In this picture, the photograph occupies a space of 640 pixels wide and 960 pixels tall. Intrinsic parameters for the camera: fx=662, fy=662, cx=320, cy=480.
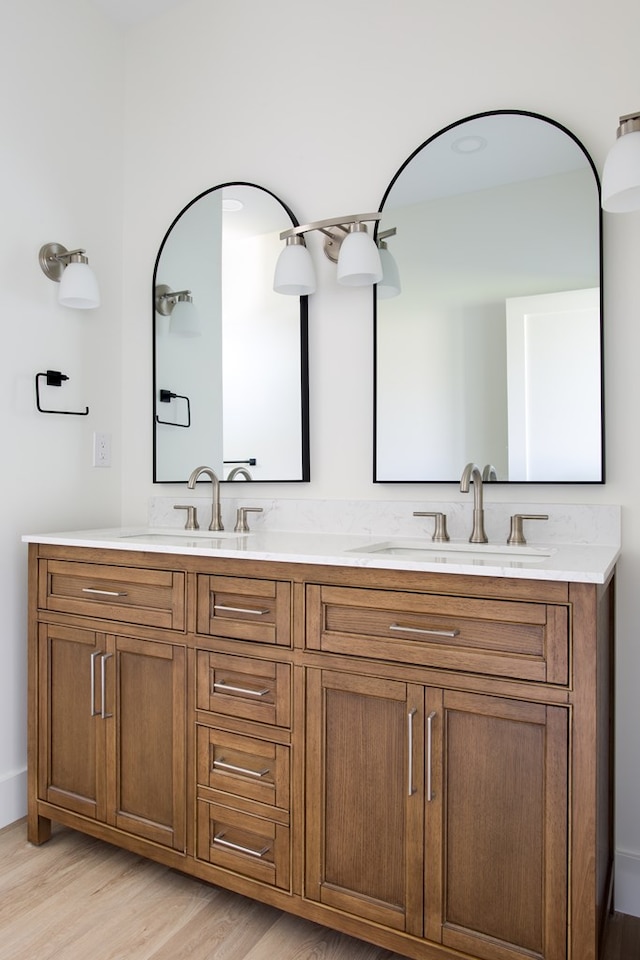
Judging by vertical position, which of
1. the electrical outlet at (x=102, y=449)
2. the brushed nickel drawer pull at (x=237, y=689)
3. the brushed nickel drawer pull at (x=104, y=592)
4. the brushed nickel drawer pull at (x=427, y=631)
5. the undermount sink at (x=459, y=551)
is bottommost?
the brushed nickel drawer pull at (x=237, y=689)

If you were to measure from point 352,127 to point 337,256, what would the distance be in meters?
0.41

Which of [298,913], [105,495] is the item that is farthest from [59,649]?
[298,913]

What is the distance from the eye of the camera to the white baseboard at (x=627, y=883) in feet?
5.38

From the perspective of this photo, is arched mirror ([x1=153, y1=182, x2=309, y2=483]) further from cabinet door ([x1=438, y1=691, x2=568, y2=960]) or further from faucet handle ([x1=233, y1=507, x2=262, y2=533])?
cabinet door ([x1=438, y1=691, x2=568, y2=960])

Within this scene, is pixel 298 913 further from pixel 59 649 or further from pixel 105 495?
pixel 105 495

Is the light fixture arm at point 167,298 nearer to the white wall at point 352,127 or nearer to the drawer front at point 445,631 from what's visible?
the white wall at point 352,127

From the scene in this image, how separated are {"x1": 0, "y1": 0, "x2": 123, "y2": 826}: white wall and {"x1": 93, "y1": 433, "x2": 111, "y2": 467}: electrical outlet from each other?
1.2 inches

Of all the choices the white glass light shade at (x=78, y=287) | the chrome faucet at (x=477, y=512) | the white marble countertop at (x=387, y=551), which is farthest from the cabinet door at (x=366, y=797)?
the white glass light shade at (x=78, y=287)

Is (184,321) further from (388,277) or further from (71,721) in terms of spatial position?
(71,721)

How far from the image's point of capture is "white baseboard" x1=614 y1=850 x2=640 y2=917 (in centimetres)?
164

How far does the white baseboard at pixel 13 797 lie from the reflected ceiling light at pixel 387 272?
1.88m

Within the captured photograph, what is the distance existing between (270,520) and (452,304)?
0.89 m

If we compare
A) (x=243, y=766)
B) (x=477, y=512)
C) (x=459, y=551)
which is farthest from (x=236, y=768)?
(x=477, y=512)

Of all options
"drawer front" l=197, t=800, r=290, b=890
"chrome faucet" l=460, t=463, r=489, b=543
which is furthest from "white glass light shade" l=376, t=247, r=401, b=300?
"drawer front" l=197, t=800, r=290, b=890
